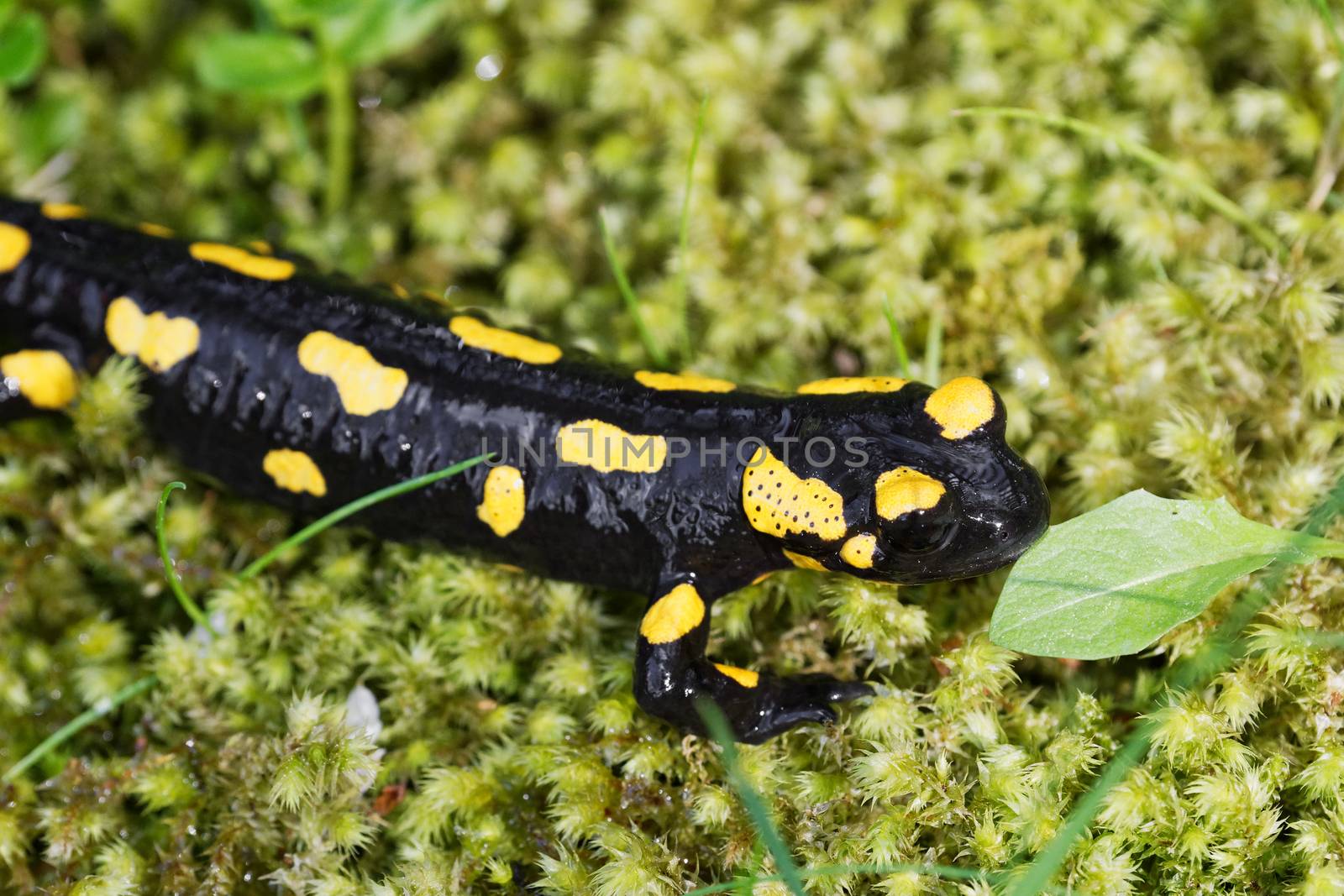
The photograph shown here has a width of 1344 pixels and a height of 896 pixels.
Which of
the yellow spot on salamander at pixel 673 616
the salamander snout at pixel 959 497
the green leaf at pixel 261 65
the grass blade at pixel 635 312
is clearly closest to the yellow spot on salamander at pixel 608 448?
the yellow spot on salamander at pixel 673 616

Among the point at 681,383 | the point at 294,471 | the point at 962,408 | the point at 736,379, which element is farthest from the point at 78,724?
the point at 962,408

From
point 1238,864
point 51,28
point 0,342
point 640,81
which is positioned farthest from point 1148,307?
point 51,28

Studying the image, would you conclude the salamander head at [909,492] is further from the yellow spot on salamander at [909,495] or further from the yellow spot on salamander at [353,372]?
the yellow spot on salamander at [353,372]

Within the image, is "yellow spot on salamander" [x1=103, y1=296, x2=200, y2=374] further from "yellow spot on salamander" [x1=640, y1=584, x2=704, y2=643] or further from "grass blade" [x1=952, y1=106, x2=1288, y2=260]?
"grass blade" [x1=952, y1=106, x2=1288, y2=260]

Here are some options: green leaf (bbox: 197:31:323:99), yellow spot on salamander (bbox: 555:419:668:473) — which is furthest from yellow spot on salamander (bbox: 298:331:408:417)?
green leaf (bbox: 197:31:323:99)

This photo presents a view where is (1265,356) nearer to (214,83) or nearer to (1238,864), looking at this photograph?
(1238,864)

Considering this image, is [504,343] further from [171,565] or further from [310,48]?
[310,48]
